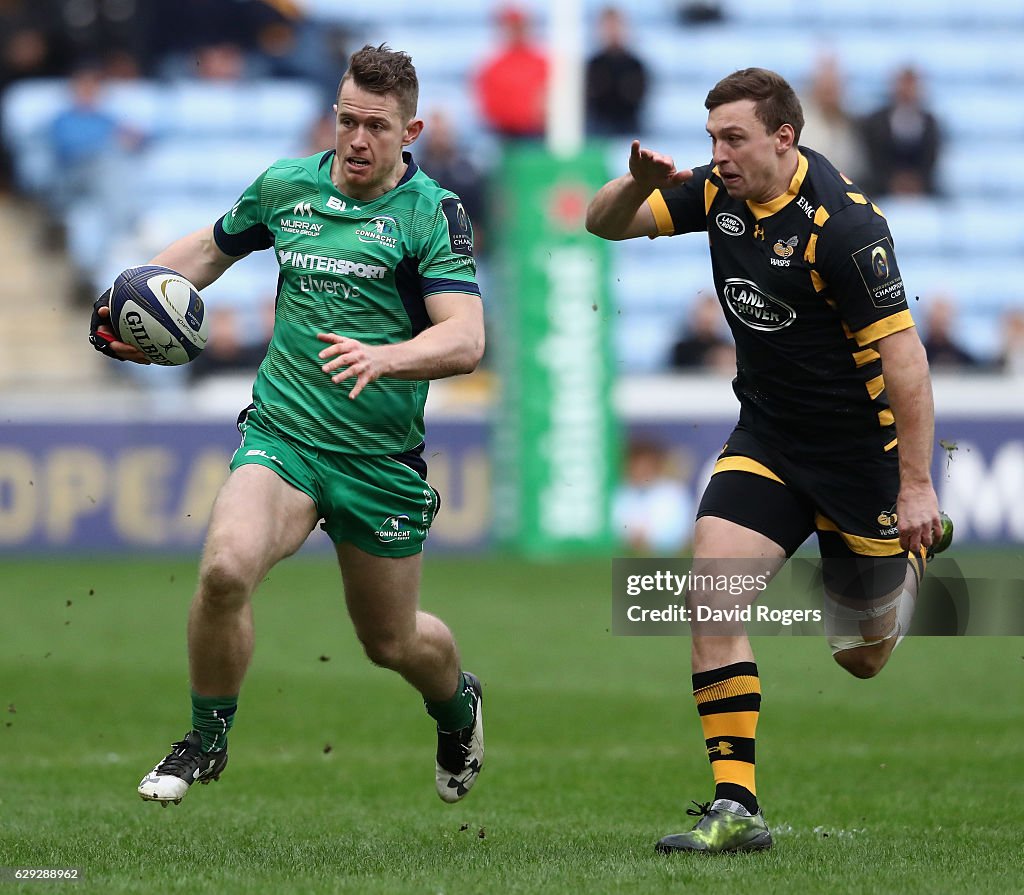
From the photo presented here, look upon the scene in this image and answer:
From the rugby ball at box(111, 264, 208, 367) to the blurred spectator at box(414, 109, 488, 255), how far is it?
10.8 meters

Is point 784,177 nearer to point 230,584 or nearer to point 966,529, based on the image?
point 230,584

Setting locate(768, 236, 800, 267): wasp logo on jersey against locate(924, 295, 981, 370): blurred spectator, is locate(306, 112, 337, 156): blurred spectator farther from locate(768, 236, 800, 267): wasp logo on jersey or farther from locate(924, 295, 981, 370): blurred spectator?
locate(768, 236, 800, 267): wasp logo on jersey

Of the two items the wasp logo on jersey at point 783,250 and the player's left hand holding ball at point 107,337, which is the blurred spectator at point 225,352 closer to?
the player's left hand holding ball at point 107,337

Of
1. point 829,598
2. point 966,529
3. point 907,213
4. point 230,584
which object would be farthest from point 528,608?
point 907,213

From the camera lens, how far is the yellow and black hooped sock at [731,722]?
5.73 m

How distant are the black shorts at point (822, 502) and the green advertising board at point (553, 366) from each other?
925cm

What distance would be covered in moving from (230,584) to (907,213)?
15.6 m

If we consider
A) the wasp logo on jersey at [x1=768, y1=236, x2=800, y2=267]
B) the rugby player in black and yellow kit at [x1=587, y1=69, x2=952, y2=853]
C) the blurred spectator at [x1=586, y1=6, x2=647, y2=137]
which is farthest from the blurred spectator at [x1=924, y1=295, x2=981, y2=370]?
the wasp logo on jersey at [x1=768, y1=236, x2=800, y2=267]

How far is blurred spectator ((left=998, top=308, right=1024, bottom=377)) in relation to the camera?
678 inches

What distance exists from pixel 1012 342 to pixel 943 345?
1453 millimetres

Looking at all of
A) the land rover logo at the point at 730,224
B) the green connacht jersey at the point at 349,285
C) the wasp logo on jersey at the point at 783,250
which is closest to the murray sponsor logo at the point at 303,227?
the green connacht jersey at the point at 349,285

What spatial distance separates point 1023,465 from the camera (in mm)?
16359

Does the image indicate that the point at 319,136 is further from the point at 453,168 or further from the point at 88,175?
the point at 88,175

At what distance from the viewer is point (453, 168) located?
1678 cm
